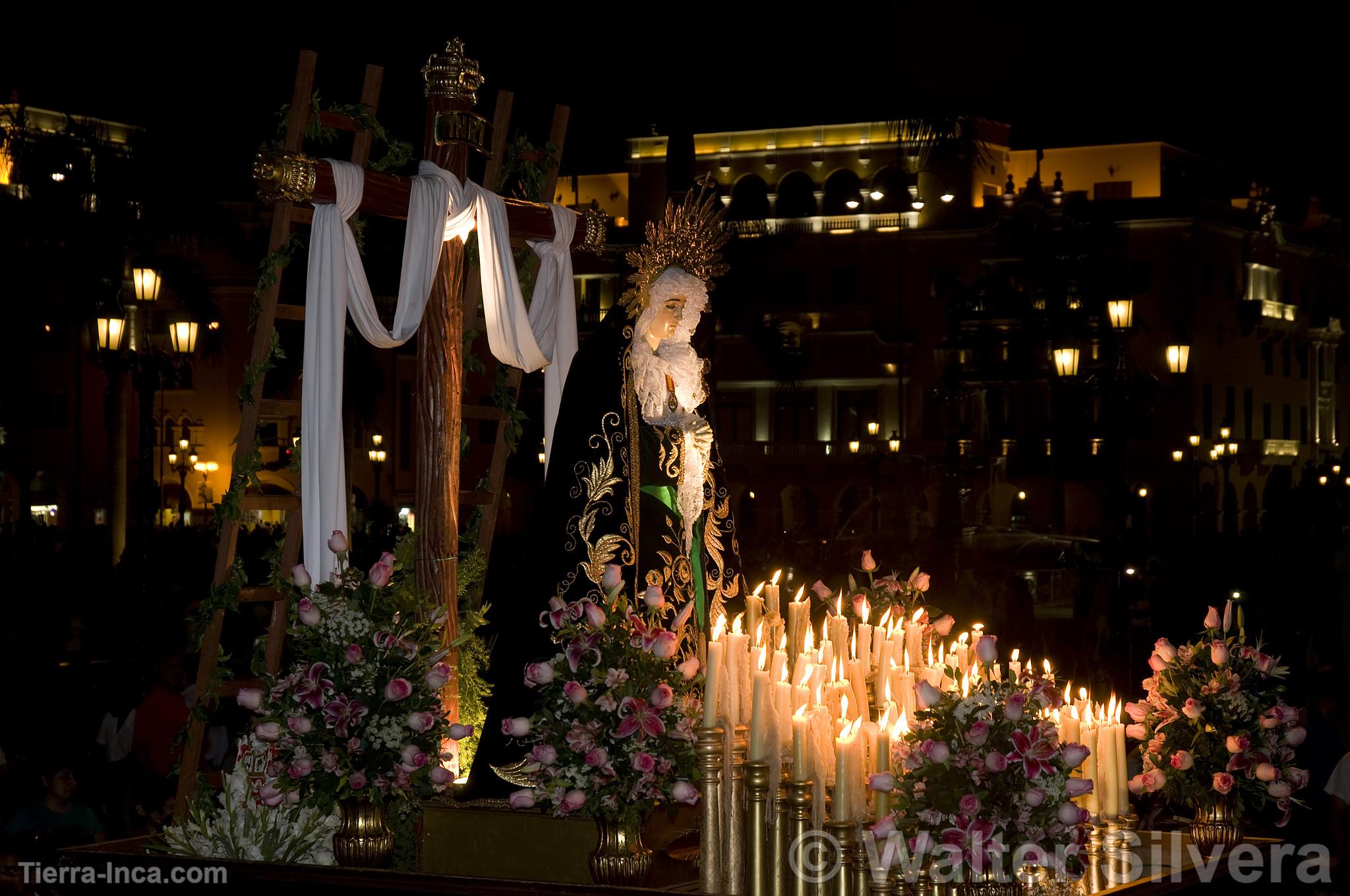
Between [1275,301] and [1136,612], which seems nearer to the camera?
[1136,612]

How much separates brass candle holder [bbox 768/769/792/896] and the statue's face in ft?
11.4

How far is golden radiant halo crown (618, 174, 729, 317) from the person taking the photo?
9594mm

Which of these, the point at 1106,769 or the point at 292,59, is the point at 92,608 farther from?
the point at 1106,769

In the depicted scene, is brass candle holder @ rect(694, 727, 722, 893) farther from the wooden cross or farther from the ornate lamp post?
the ornate lamp post

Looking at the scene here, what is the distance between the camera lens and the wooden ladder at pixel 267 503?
8781mm

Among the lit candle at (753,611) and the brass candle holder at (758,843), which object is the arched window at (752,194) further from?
the brass candle holder at (758,843)

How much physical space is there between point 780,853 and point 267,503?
3.66 meters

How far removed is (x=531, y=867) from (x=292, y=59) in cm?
591

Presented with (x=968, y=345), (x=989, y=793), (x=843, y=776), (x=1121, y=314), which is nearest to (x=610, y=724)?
(x=843, y=776)

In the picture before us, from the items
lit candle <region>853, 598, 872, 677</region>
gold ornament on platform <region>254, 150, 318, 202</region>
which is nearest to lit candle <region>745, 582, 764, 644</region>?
lit candle <region>853, 598, 872, 677</region>

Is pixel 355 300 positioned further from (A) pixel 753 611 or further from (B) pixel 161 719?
(B) pixel 161 719

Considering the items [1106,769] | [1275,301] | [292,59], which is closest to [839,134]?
[1275,301]

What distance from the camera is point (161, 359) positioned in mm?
18859

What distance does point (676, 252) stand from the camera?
959 cm
